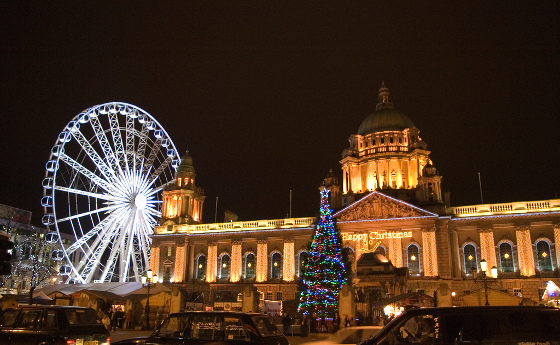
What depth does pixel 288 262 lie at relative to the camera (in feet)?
181

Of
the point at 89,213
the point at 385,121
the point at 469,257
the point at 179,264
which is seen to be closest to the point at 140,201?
the point at 89,213

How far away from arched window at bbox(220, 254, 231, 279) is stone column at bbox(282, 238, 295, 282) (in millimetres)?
7190

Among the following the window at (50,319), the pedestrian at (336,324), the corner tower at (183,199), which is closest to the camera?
the window at (50,319)

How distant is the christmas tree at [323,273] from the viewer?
37.7 metres

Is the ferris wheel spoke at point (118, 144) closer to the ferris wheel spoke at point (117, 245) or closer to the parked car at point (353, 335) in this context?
the ferris wheel spoke at point (117, 245)

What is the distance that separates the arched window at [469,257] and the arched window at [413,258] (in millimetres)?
4433

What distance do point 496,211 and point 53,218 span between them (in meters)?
42.0

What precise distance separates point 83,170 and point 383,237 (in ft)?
97.2

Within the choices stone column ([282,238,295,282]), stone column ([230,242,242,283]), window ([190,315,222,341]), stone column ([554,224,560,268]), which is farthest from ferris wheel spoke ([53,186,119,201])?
stone column ([554,224,560,268])

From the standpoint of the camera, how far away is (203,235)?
198ft

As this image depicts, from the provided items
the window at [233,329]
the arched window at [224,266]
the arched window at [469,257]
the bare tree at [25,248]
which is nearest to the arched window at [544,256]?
the arched window at [469,257]

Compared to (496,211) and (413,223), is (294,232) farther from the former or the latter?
Answer: (496,211)

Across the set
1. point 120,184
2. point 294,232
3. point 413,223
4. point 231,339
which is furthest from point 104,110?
point 231,339

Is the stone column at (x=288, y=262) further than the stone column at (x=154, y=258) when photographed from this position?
No
